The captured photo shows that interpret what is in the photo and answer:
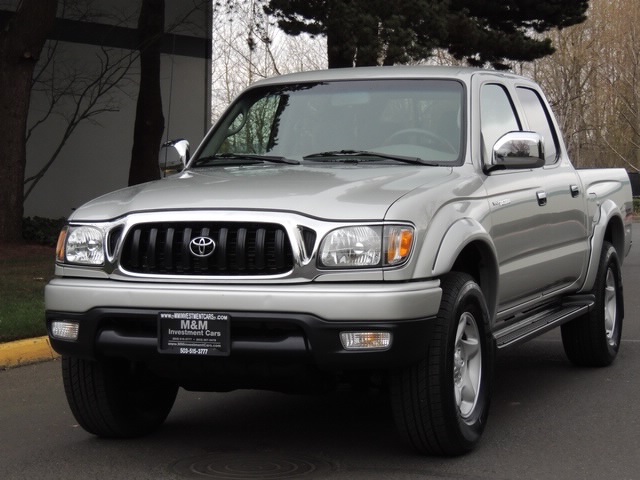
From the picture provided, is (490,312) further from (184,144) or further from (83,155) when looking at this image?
(83,155)

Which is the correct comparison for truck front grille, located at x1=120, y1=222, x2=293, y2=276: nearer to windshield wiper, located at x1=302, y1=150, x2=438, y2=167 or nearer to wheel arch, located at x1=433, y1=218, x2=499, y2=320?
wheel arch, located at x1=433, y1=218, x2=499, y2=320

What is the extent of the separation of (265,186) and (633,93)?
137 feet

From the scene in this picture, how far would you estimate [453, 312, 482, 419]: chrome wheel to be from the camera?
574 cm

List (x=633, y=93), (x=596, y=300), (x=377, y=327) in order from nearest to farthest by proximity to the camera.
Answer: (x=377, y=327)
(x=596, y=300)
(x=633, y=93)

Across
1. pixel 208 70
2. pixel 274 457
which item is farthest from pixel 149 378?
pixel 208 70

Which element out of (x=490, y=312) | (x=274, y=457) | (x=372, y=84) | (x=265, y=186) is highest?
(x=372, y=84)

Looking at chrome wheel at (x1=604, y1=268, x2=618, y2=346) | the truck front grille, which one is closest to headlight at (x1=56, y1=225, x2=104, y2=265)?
the truck front grille

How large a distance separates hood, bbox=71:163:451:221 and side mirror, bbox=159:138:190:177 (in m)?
0.80

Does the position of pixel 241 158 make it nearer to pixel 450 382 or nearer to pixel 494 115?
pixel 494 115

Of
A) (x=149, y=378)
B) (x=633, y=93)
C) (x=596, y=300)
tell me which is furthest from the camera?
(x=633, y=93)

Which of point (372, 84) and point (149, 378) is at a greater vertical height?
point (372, 84)

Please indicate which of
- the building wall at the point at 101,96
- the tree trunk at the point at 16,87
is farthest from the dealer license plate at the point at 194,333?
the building wall at the point at 101,96

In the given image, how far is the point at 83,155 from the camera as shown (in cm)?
2102

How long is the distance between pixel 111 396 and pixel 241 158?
1564 mm
